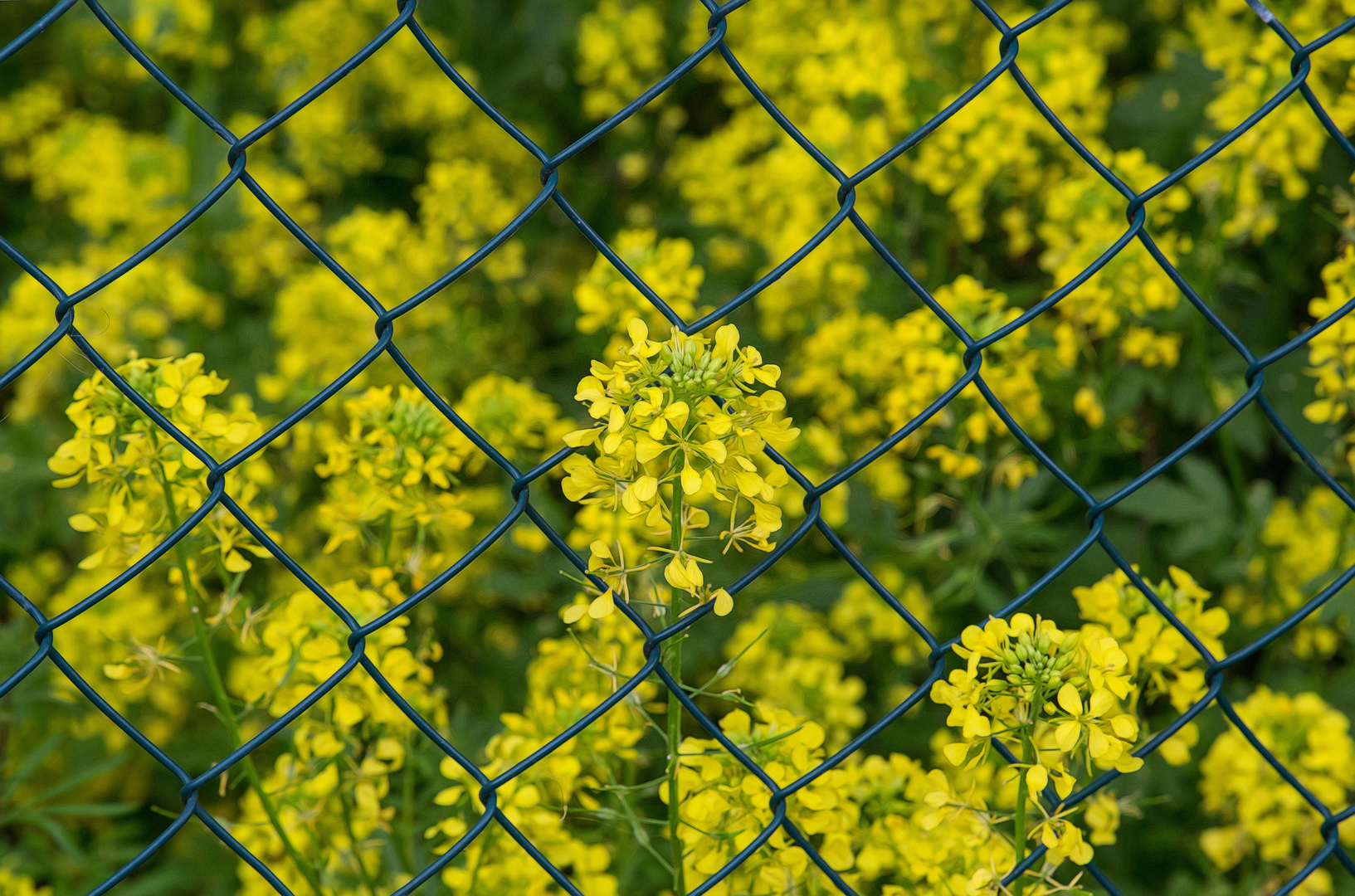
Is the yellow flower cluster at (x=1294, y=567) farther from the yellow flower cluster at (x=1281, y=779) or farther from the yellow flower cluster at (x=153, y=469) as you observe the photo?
the yellow flower cluster at (x=153, y=469)

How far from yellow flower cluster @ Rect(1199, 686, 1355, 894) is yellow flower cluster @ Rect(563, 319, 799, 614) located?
122 cm

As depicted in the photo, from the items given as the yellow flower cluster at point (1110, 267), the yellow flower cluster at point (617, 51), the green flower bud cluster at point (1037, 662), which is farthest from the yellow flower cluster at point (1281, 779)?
the yellow flower cluster at point (617, 51)

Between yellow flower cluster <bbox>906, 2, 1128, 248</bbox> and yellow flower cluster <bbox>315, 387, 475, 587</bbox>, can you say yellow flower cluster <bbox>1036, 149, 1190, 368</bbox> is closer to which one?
yellow flower cluster <bbox>906, 2, 1128, 248</bbox>

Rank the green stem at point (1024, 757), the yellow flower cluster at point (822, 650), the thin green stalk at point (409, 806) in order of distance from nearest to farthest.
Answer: the green stem at point (1024, 757) < the thin green stalk at point (409, 806) < the yellow flower cluster at point (822, 650)

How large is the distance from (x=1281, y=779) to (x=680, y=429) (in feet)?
4.58

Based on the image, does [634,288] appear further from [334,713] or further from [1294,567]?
[1294,567]

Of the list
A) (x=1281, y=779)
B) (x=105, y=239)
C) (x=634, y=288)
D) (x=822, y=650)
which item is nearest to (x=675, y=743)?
(x=634, y=288)

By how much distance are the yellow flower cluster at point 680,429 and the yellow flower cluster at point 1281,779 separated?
1223mm

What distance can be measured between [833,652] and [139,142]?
2.63 metres

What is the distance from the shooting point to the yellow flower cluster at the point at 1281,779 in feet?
6.28

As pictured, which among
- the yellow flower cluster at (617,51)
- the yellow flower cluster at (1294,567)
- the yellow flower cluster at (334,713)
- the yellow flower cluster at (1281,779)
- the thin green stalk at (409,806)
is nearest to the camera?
the yellow flower cluster at (334,713)

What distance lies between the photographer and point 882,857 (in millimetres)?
1556

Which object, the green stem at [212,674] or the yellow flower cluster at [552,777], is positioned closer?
the green stem at [212,674]

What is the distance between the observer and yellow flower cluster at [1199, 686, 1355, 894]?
1915 mm
